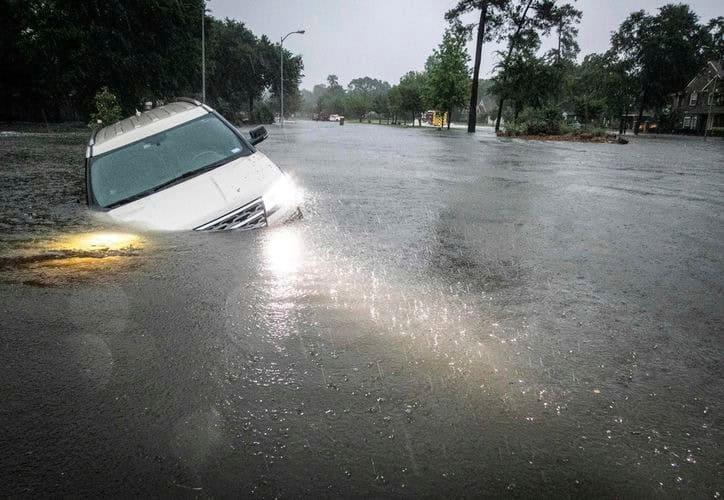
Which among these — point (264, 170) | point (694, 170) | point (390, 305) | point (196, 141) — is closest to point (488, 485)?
point (390, 305)

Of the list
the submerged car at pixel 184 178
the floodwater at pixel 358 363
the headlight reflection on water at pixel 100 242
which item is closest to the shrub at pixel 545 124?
the floodwater at pixel 358 363

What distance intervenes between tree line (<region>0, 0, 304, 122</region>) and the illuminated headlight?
32.4m

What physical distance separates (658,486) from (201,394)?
204 centimetres

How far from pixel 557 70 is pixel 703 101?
42.9 meters

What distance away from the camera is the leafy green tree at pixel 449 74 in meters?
51.0

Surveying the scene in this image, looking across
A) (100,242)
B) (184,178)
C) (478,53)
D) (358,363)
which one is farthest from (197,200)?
(478,53)

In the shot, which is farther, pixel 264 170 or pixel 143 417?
pixel 264 170

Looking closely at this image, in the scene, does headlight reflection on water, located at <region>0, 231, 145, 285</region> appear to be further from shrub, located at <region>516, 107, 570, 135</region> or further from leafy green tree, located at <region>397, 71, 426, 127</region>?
leafy green tree, located at <region>397, 71, 426, 127</region>

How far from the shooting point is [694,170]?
14797 mm

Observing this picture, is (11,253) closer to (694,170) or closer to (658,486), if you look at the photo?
(658,486)

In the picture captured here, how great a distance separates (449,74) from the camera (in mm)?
51219

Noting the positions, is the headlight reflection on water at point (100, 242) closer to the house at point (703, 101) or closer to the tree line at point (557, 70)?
the tree line at point (557, 70)

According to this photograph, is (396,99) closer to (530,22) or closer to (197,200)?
(530,22)

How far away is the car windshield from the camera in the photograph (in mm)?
5520
